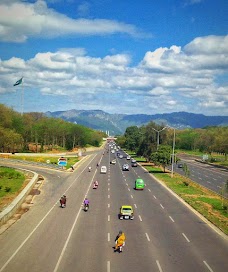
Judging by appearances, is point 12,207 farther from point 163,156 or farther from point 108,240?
point 163,156

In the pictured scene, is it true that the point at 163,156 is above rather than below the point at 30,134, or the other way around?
below

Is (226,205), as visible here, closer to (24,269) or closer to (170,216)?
(170,216)

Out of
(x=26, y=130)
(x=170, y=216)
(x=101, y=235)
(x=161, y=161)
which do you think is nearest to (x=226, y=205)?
(x=170, y=216)

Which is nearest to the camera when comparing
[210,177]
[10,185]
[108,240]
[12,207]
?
[108,240]

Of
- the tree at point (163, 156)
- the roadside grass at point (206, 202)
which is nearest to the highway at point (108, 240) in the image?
the roadside grass at point (206, 202)

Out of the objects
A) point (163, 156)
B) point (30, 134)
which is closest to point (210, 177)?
point (163, 156)

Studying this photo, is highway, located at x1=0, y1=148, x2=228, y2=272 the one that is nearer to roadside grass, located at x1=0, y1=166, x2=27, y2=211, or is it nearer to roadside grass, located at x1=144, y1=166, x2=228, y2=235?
roadside grass, located at x1=144, y1=166, x2=228, y2=235
